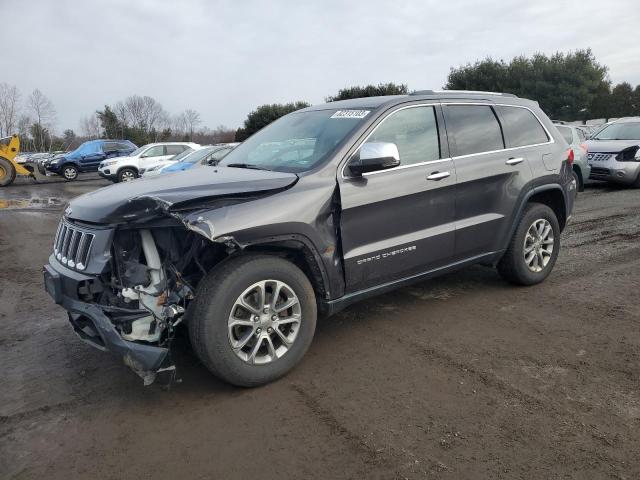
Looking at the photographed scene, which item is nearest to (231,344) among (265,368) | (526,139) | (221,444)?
(265,368)

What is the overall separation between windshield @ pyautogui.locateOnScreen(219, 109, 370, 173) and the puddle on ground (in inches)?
451

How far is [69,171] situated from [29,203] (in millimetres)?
9863

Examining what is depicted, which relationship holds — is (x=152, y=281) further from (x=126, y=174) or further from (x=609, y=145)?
(x=126, y=174)

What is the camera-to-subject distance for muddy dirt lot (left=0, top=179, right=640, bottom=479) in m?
2.55

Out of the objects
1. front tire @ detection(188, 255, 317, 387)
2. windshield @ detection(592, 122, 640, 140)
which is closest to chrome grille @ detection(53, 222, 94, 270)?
front tire @ detection(188, 255, 317, 387)

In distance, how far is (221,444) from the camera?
2.73m

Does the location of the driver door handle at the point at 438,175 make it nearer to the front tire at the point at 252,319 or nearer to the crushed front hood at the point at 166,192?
the crushed front hood at the point at 166,192

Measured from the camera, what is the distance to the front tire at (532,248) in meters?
4.81

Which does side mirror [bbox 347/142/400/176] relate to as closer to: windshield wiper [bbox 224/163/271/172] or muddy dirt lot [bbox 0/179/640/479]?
windshield wiper [bbox 224/163/271/172]

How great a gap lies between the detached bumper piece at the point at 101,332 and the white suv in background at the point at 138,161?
1648cm

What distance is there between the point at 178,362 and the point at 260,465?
140 cm

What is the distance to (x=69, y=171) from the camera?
23.7 meters

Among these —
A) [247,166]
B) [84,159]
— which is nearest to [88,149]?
[84,159]

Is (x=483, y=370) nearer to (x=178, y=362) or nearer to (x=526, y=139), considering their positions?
(x=178, y=362)
